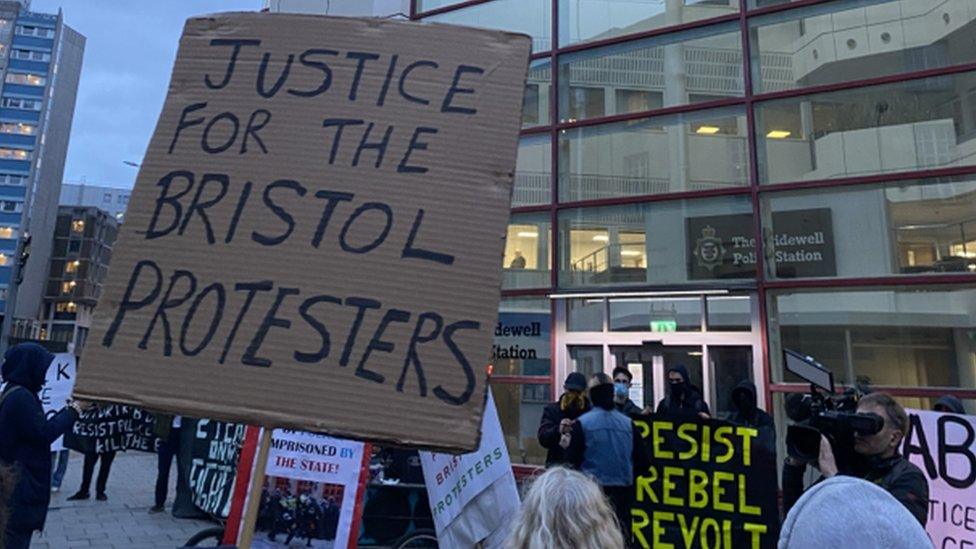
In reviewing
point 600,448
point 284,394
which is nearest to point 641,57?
point 600,448

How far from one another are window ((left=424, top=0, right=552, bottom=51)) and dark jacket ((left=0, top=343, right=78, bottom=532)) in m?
10.0

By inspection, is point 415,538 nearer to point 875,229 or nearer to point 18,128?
point 875,229

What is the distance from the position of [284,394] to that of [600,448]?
4135mm

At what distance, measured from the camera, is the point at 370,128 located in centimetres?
222

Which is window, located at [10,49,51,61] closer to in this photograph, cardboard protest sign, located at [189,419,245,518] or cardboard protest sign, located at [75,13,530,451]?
cardboard protest sign, located at [189,419,245,518]

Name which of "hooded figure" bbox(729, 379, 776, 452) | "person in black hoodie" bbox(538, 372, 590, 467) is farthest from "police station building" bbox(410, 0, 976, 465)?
"person in black hoodie" bbox(538, 372, 590, 467)

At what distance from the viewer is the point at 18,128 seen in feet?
338

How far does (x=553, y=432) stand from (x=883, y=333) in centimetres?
577

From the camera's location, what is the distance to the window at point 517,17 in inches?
483

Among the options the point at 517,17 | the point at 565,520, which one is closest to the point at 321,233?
the point at 565,520

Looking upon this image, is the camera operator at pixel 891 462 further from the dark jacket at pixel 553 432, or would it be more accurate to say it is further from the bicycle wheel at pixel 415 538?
the bicycle wheel at pixel 415 538

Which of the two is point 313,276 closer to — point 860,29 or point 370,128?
point 370,128

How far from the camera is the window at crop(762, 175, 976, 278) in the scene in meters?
8.95

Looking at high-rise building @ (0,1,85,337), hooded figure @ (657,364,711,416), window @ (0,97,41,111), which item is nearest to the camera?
hooded figure @ (657,364,711,416)
